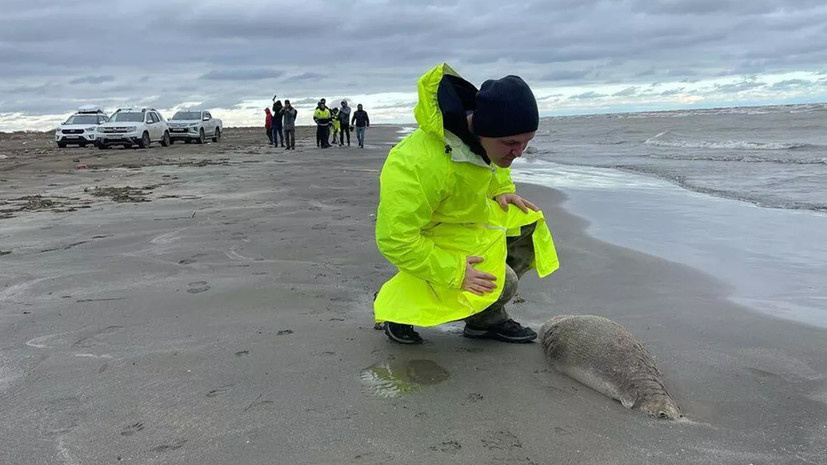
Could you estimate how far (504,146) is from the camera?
2.99 m

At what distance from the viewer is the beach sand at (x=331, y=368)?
8.46 feet

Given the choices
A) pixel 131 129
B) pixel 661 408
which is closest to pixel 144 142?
pixel 131 129

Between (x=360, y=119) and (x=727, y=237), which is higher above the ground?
(x=360, y=119)

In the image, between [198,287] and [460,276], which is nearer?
[460,276]

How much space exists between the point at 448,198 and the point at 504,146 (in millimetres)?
388

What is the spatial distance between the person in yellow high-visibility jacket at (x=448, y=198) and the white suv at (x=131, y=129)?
2427cm

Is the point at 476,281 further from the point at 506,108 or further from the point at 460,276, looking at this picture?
the point at 506,108

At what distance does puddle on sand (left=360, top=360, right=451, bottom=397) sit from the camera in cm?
305

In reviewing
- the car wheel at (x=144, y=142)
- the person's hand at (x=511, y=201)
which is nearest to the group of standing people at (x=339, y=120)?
the car wheel at (x=144, y=142)

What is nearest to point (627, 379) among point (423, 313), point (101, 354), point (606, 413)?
point (606, 413)

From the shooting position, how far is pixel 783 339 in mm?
3863

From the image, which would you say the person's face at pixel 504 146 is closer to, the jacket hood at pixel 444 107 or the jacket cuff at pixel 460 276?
the jacket hood at pixel 444 107

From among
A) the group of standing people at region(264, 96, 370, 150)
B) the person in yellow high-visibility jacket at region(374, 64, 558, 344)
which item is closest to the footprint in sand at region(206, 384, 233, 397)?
the person in yellow high-visibility jacket at region(374, 64, 558, 344)

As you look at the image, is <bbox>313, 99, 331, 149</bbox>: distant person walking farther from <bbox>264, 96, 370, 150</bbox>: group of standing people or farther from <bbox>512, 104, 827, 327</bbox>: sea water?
<bbox>512, 104, 827, 327</bbox>: sea water
